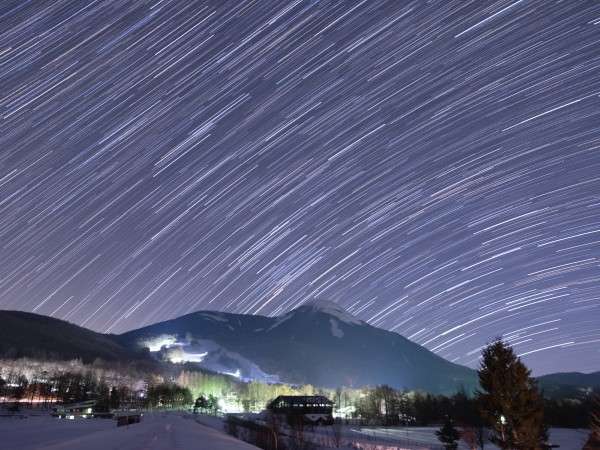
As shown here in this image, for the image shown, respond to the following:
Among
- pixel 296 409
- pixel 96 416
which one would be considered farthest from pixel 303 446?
pixel 296 409

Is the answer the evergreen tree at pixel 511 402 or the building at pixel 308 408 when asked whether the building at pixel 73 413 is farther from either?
the evergreen tree at pixel 511 402

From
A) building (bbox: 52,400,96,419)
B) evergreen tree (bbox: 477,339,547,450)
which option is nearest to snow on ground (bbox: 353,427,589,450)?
evergreen tree (bbox: 477,339,547,450)

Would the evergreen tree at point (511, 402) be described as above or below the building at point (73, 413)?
above

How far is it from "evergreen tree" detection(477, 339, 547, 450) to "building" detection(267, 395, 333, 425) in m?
85.3

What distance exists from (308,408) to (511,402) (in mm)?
95564

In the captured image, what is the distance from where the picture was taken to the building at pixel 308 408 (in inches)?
4223

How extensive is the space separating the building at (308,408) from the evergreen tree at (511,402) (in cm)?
8534

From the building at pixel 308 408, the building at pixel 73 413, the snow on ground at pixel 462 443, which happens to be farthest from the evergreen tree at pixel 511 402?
the building at pixel 308 408

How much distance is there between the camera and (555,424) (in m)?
92.8

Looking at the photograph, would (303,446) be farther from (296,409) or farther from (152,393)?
(152,393)

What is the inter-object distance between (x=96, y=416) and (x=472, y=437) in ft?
218

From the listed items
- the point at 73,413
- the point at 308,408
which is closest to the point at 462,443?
the point at 308,408

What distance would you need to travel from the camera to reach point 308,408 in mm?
114125

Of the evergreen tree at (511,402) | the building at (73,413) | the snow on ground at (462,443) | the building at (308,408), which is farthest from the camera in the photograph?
the building at (308,408)
